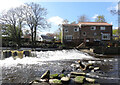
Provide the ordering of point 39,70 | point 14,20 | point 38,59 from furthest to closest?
point 14,20
point 38,59
point 39,70

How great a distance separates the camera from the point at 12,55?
33.7 ft

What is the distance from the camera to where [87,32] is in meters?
27.5

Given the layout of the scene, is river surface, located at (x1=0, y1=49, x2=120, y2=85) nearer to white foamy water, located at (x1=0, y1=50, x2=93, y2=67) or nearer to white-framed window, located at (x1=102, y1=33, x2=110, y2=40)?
white foamy water, located at (x1=0, y1=50, x2=93, y2=67)

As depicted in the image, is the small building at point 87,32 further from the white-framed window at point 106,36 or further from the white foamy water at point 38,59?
the white foamy water at point 38,59

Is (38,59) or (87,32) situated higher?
(87,32)

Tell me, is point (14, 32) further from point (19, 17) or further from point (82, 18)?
point (82, 18)

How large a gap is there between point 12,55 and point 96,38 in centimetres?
2210

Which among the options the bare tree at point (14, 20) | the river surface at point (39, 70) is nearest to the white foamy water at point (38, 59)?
the river surface at point (39, 70)

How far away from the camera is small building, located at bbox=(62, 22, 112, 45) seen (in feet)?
89.8

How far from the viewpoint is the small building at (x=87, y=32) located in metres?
27.4

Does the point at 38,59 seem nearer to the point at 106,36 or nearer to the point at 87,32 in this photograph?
the point at 87,32

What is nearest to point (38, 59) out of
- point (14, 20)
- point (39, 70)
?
point (39, 70)

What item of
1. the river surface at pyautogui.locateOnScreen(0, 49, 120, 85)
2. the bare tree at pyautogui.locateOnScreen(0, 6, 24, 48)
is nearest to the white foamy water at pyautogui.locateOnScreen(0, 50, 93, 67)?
the river surface at pyautogui.locateOnScreen(0, 49, 120, 85)

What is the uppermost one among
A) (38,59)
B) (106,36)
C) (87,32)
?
(87,32)
